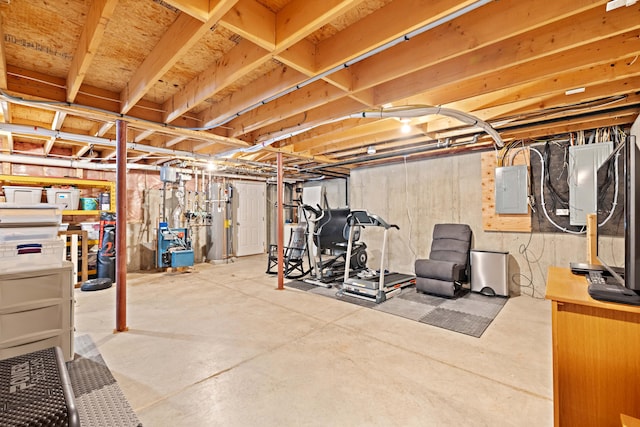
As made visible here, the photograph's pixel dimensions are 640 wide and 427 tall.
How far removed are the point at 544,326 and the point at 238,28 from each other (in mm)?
4231

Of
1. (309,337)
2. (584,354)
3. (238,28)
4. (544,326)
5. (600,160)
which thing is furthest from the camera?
(600,160)

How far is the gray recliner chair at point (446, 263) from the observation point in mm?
4160

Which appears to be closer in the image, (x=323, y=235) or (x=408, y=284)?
(x=408, y=284)

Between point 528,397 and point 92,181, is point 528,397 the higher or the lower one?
the lower one

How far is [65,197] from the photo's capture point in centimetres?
508

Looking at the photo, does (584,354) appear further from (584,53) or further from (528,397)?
(584,53)

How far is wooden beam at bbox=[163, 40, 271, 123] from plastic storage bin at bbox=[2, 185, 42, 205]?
355cm

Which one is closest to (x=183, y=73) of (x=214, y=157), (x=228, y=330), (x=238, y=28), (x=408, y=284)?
(x=238, y=28)

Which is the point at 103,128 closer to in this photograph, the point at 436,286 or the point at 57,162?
the point at 57,162

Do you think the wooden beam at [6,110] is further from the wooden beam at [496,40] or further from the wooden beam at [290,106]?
the wooden beam at [496,40]

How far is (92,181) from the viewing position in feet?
17.9

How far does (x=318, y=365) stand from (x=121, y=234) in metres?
2.61

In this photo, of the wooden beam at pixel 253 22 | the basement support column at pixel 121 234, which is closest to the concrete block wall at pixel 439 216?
the wooden beam at pixel 253 22

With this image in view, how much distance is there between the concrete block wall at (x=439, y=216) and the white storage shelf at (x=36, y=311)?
521 cm
